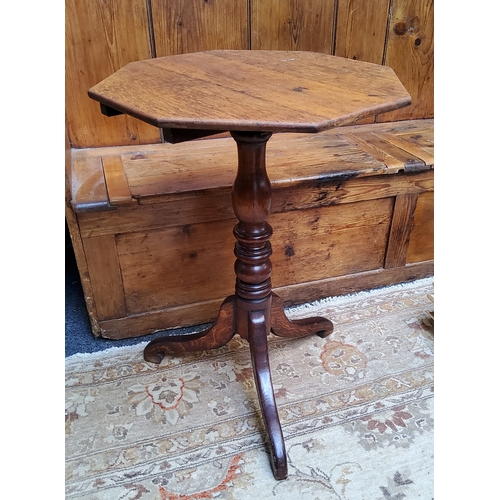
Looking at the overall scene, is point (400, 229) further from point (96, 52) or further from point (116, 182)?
point (96, 52)

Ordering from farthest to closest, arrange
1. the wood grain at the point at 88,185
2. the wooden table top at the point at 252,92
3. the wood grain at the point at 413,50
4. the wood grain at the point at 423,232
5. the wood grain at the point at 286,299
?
the wood grain at the point at 413,50, the wood grain at the point at 423,232, the wood grain at the point at 286,299, the wood grain at the point at 88,185, the wooden table top at the point at 252,92

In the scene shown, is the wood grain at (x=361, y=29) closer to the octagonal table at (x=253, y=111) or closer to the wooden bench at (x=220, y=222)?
the wooden bench at (x=220, y=222)

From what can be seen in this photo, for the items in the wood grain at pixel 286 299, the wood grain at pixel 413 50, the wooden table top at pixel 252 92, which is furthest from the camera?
the wood grain at pixel 413 50

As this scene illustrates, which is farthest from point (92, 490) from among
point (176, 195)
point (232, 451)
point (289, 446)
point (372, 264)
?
point (372, 264)

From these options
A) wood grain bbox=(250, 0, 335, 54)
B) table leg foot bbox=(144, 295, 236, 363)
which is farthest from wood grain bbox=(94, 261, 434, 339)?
wood grain bbox=(250, 0, 335, 54)

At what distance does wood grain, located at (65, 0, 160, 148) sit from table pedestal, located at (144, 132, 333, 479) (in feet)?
2.46

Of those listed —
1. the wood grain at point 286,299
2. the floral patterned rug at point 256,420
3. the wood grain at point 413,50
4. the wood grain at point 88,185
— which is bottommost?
the floral patterned rug at point 256,420

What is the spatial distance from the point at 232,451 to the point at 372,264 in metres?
0.84

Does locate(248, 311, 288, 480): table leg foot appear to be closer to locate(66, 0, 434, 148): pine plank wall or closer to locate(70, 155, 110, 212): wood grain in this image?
locate(70, 155, 110, 212): wood grain

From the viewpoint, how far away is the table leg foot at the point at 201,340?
123 cm

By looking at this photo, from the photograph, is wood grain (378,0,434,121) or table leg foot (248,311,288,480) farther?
wood grain (378,0,434,121)

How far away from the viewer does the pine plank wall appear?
146 cm

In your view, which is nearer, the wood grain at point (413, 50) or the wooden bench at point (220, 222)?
the wooden bench at point (220, 222)

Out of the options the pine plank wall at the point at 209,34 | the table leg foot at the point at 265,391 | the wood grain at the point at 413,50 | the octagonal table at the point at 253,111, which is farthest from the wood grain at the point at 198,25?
the table leg foot at the point at 265,391
